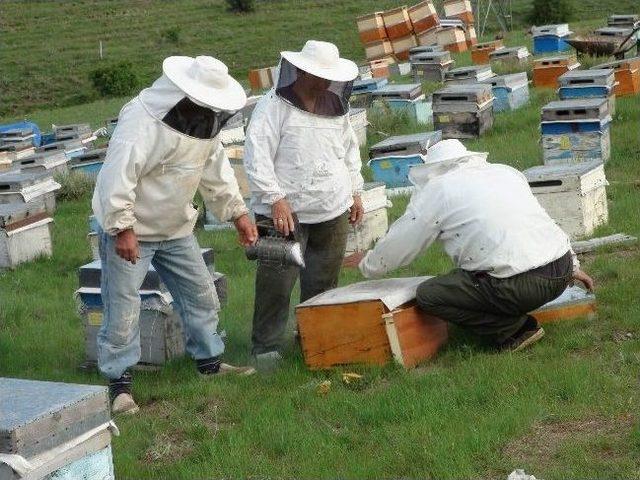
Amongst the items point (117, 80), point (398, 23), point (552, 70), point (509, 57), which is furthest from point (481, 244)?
point (117, 80)

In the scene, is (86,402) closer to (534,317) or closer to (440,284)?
(440,284)

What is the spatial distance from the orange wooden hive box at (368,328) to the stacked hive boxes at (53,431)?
162 cm

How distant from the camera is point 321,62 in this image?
592cm

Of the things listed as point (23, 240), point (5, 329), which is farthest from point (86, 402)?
point (23, 240)

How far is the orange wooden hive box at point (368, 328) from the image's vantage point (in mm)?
5562

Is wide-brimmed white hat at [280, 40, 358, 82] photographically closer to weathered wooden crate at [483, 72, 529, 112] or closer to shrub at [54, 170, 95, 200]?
shrub at [54, 170, 95, 200]

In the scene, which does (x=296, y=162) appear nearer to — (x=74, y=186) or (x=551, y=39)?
(x=74, y=186)

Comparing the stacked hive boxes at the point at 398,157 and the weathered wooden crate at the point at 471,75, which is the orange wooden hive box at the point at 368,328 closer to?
the stacked hive boxes at the point at 398,157

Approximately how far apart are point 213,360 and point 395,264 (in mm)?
1119

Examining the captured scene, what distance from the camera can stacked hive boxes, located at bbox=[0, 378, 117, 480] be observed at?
3.87 m

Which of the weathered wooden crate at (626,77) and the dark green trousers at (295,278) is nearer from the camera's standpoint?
the dark green trousers at (295,278)

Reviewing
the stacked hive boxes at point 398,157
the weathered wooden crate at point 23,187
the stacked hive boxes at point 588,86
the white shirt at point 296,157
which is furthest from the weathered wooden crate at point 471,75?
the white shirt at point 296,157

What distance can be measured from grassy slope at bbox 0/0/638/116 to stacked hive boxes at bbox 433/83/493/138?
2088 centimetres

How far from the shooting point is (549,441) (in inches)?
181
